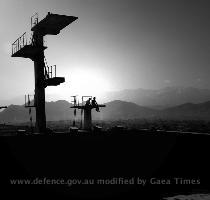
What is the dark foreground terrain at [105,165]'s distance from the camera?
45.1 feet

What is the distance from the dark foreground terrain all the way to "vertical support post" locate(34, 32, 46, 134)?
207 inches

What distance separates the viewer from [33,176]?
591 inches

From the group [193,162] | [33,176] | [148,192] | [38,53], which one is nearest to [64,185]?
[33,176]

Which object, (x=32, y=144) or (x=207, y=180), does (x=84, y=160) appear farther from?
(x=207, y=180)

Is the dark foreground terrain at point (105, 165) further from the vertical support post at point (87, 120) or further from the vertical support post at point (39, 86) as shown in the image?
the vertical support post at point (87, 120)

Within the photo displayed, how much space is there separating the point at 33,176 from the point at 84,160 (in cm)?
277

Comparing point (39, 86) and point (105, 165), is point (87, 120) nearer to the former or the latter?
point (39, 86)

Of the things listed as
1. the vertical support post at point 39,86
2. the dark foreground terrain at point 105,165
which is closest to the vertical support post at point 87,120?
the vertical support post at point 39,86

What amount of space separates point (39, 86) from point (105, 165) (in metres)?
8.86

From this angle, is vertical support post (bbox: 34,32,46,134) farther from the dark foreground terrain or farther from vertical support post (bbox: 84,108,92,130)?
the dark foreground terrain

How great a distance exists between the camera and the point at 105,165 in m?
15.8

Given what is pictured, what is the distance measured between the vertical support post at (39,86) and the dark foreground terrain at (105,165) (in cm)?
525

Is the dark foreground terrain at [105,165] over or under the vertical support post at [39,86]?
under

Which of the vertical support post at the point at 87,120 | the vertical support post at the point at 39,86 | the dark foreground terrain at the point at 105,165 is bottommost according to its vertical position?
the dark foreground terrain at the point at 105,165
